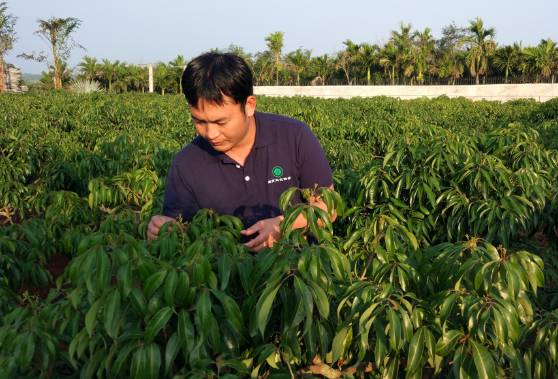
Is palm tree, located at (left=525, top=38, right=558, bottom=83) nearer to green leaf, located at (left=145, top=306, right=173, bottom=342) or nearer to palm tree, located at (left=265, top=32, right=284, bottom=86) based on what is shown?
palm tree, located at (left=265, top=32, right=284, bottom=86)

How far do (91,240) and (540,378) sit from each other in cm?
153

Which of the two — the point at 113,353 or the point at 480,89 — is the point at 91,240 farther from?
the point at 480,89

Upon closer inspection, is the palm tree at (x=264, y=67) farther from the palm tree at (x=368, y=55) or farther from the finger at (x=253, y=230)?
the finger at (x=253, y=230)

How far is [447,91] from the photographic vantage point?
114 feet

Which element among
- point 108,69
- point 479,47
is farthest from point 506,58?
point 108,69

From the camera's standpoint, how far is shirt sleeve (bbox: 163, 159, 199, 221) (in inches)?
87.0

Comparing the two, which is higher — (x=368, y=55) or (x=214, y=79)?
(x=368, y=55)

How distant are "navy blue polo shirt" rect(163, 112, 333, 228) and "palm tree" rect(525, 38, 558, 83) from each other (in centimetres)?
3915

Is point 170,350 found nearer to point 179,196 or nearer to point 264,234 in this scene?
point 264,234

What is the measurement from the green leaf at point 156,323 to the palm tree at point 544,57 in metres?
40.2

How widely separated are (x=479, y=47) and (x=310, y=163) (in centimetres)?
4081

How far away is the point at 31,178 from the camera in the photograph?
6.25m

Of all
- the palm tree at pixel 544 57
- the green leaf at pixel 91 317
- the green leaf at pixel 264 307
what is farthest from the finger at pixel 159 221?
the palm tree at pixel 544 57

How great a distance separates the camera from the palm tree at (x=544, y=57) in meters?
35.8
